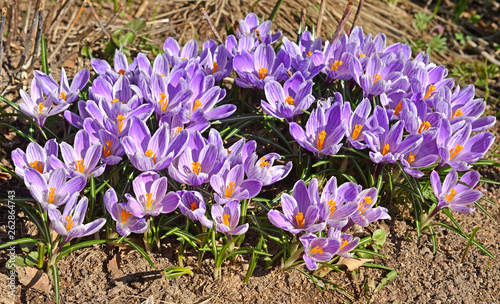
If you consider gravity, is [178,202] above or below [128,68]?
below

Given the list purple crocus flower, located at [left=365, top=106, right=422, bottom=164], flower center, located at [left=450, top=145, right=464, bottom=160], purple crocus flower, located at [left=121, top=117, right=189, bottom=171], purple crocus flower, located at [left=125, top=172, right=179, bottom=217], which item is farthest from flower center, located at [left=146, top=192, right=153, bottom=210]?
flower center, located at [left=450, top=145, right=464, bottom=160]

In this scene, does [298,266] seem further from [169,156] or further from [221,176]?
[169,156]

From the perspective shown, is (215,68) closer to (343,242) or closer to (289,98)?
(289,98)

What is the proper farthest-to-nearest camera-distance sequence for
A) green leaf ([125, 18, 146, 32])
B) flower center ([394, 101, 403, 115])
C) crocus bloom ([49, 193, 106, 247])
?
green leaf ([125, 18, 146, 32]) < flower center ([394, 101, 403, 115]) < crocus bloom ([49, 193, 106, 247])

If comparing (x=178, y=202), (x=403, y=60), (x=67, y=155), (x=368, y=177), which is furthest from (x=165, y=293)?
(x=403, y=60)

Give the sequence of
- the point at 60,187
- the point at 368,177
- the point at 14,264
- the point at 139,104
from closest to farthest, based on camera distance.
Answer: the point at 60,187 → the point at 14,264 → the point at 139,104 → the point at 368,177

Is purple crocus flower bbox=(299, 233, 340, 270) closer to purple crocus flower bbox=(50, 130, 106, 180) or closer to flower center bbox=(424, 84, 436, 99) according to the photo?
purple crocus flower bbox=(50, 130, 106, 180)
